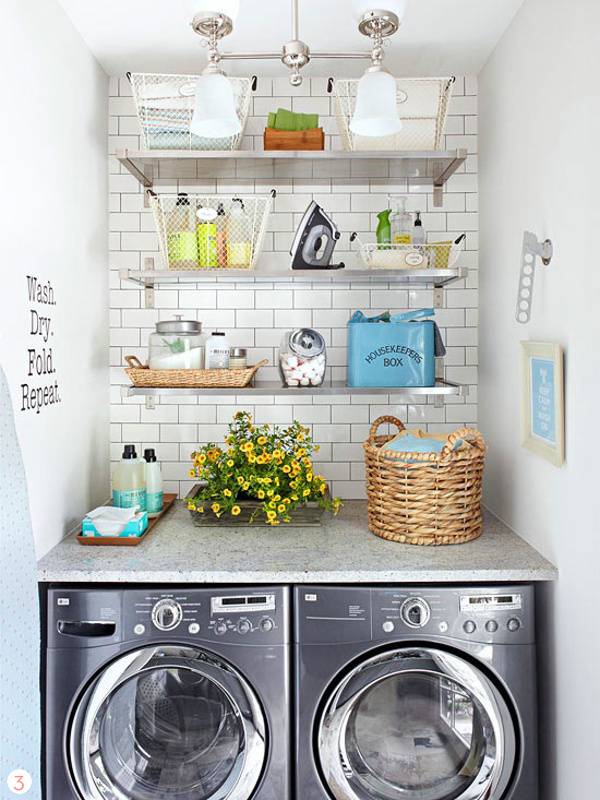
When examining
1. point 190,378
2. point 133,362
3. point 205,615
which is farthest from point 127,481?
point 205,615

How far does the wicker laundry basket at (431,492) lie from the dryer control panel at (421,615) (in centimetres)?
25

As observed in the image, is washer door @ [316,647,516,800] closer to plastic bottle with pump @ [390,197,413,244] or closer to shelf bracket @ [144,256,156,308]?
plastic bottle with pump @ [390,197,413,244]

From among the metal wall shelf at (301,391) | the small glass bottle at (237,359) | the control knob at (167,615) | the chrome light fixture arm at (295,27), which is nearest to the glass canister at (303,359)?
the metal wall shelf at (301,391)

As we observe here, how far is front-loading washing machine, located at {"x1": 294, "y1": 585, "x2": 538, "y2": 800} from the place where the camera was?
72.7 inches

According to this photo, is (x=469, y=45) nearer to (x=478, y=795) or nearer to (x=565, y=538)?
(x=565, y=538)

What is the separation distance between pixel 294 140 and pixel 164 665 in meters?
1.71

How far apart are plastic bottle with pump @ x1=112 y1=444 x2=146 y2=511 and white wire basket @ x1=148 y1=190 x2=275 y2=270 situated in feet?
2.21

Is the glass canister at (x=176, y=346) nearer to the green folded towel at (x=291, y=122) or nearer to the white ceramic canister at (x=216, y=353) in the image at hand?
the white ceramic canister at (x=216, y=353)

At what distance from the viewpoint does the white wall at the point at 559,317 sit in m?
1.63

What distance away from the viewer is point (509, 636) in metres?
1.85

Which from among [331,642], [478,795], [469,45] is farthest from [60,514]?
[469,45]

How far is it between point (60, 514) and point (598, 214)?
173cm

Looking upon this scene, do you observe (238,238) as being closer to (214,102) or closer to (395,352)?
(395,352)

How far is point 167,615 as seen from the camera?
1849 millimetres
